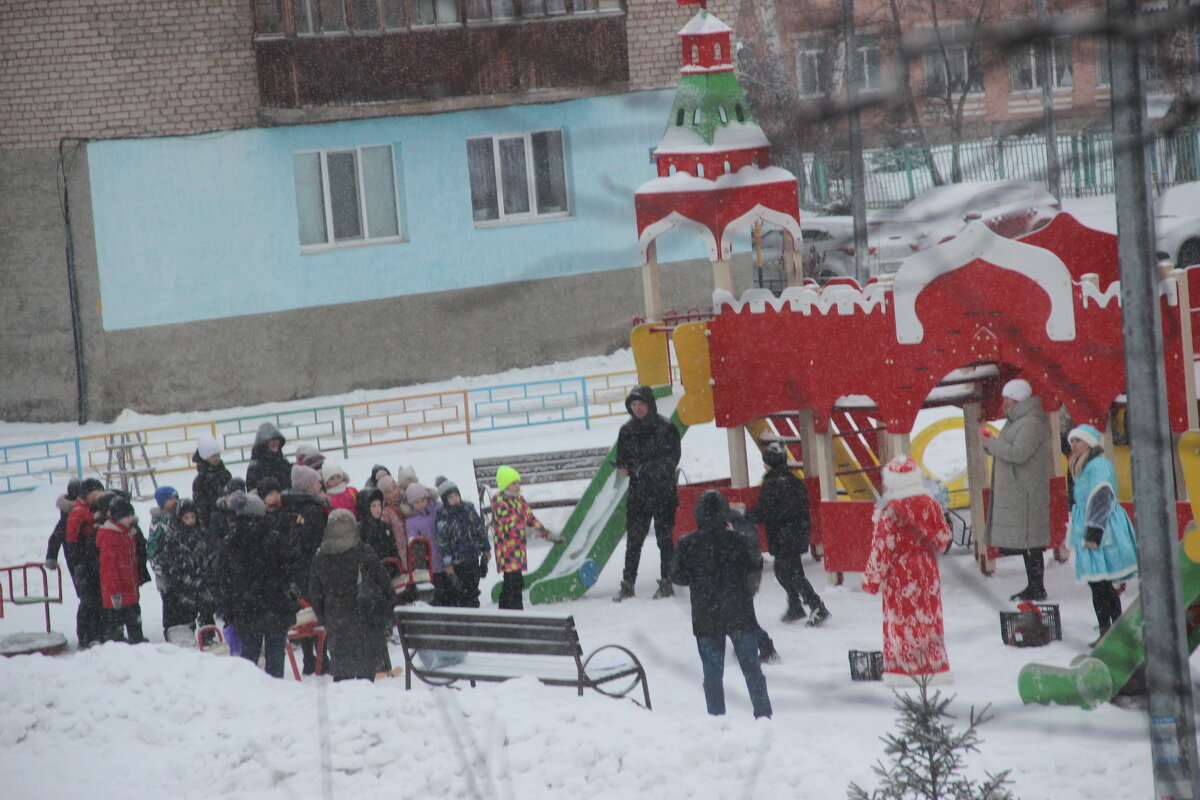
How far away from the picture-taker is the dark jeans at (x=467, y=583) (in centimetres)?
898

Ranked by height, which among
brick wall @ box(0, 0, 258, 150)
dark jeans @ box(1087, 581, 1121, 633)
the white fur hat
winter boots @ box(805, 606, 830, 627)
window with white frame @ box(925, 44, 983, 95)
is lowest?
winter boots @ box(805, 606, 830, 627)

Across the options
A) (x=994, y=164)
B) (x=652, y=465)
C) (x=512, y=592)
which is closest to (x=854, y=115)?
(x=994, y=164)

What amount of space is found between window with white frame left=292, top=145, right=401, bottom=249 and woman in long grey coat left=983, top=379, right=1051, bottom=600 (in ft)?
34.5

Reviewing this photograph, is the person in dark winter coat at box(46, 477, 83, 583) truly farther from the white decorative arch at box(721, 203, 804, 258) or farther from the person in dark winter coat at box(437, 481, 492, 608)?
the white decorative arch at box(721, 203, 804, 258)

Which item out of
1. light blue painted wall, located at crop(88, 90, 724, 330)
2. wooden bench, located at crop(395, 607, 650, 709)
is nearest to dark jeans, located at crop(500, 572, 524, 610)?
wooden bench, located at crop(395, 607, 650, 709)

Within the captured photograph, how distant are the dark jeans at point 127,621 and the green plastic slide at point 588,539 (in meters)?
2.26

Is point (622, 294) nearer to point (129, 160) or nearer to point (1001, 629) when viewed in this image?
point (129, 160)

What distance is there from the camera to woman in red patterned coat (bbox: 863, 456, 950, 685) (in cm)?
703

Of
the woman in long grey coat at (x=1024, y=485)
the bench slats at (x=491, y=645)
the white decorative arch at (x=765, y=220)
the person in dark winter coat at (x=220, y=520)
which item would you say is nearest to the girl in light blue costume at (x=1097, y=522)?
the woman in long grey coat at (x=1024, y=485)

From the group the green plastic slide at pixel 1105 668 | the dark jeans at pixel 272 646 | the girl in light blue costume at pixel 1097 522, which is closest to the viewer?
the green plastic slide at pixel 1105 668

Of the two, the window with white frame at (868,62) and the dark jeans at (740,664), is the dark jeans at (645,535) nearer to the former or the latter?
the dark jeans at (740,664)

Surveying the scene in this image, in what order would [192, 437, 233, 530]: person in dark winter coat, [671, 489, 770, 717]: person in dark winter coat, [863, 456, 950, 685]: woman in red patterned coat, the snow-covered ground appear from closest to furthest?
the snow-covered ground → [671, 489, 770, 717]: person in dark winter coat → [863, 456, 950, 685]: woman in red patterned coat → [192, 437, 233, 530]: person in dark winter coat

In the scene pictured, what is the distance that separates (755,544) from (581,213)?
5230 mm

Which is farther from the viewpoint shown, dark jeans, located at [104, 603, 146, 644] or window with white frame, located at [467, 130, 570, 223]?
window with white frame, located at [467, 130, 570, 223]
